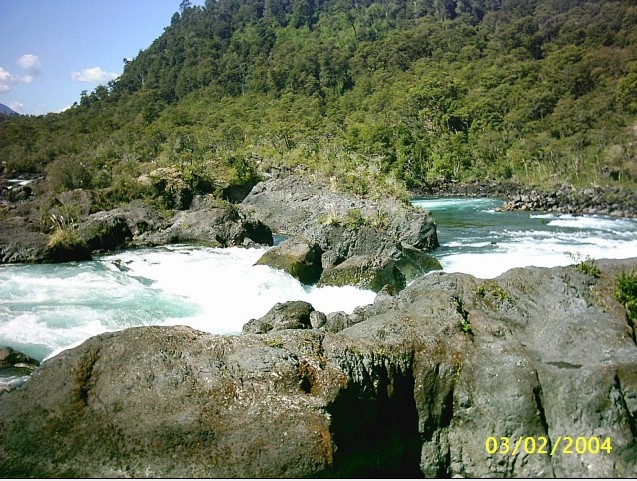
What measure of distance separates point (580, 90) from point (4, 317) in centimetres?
8404

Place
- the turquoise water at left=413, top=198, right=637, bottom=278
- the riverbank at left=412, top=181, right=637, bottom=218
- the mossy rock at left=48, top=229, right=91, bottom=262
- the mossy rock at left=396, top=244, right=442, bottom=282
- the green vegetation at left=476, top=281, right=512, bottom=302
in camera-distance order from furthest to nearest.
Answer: the riverbank at left=412, top=181, right=637, bottom=218 < the turquoise water at left=413, top=198, right=637, bottom=278 < the mossy rock at left=48, top=229, right=91, bottom=262 < the mossy rock at left=396, top=244, right=442, bottom=282 < the green vegetation at left=476, top=281, right=512, bottom=302

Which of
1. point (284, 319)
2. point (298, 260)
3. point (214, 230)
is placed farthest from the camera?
point (214, 230)

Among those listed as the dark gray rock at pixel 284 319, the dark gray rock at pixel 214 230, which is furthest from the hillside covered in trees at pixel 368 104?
the dark gray rock at pixel 284 319

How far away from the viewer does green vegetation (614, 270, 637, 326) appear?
24.5 feet

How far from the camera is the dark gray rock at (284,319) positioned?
1002 cm

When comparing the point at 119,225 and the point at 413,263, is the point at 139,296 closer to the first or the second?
the point at 413,263

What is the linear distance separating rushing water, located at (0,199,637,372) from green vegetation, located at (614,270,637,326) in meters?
8.01

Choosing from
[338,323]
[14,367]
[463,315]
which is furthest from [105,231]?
[463,315]

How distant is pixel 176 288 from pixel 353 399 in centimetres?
1168

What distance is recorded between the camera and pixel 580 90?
77.3m

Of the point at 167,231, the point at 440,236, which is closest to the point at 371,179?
the point at 440,236

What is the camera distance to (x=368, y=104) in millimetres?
96938

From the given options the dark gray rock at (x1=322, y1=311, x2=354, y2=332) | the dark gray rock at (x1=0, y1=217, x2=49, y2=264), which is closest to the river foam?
the dark gray rock at (x1=0, y1=217, x2=49, y2=264)

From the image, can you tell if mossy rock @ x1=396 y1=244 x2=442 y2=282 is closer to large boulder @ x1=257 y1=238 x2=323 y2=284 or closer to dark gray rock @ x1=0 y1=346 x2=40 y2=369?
large boulder @ x1=257 y1=238 x2=323 y2=284
